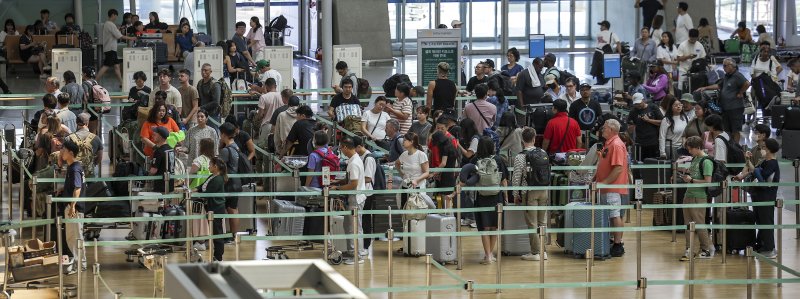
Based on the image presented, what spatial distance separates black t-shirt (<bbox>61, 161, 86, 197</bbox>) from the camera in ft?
41.4

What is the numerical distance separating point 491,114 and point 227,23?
1724cm

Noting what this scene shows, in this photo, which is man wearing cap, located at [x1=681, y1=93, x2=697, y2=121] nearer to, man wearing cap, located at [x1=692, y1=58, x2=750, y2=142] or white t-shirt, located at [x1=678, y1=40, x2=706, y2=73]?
man wearing cap, located at [x1=692, y1=58, x2=750, y2=142]

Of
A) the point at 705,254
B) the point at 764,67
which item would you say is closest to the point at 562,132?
the point at 705,254

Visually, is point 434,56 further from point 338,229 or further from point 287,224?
point 338,229

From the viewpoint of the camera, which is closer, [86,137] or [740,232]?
[740,232]

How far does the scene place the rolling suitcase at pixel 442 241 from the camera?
1322 centimetres

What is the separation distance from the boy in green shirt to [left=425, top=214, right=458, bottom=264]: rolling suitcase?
2207mm

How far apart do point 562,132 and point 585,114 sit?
1476 millimetres

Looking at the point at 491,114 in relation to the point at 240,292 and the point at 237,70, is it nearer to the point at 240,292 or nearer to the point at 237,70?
the point at 237,70

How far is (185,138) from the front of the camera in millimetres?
15672

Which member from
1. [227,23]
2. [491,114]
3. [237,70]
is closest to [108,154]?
[237,70]

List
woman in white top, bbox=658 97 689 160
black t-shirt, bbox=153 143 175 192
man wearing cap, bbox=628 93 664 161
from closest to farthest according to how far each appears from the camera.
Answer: black t-shirt, bbox=153 143 175 192, woman in white top, bbox=658 97 689 160, man wearing cap, bbox=628 93 664 161

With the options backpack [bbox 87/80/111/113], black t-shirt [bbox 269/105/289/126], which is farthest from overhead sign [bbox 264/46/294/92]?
black t-shirt [bbox 269/105/289/126]

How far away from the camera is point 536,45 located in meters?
24.7
